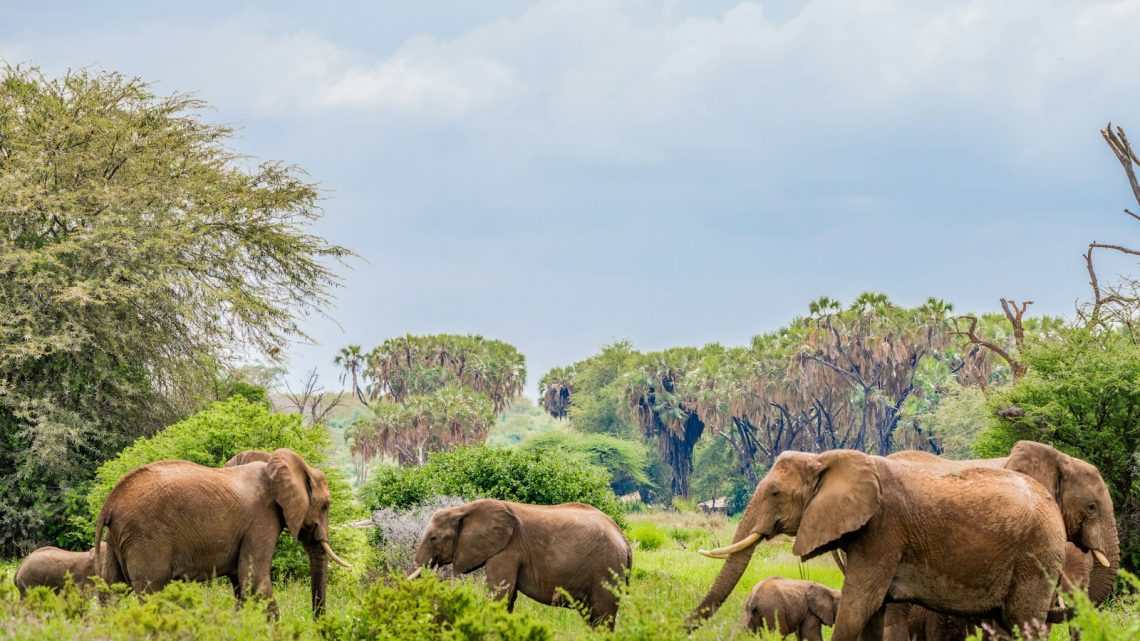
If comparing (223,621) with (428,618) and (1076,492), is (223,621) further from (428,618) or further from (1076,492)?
(1076,492)

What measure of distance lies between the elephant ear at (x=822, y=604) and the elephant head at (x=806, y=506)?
319cm

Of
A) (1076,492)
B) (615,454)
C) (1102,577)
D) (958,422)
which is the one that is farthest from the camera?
(615,454)

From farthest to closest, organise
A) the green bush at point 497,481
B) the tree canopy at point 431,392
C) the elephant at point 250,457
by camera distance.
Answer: the tree canopy at point 431,392 → the green bush at point 497,481 → the elephant at point 250,457

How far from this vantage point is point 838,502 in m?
8.29

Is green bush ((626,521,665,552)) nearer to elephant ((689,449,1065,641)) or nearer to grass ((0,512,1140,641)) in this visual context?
grass ((0,512,1140,641))

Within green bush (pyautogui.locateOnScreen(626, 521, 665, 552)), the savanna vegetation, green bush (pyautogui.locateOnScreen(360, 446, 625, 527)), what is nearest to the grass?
the savanna vegetation

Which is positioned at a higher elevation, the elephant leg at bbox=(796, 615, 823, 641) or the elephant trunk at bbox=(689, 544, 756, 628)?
the elephant trunk at bbox=(689, 544, 756, 628)

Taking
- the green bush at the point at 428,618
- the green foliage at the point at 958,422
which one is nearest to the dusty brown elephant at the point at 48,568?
the green bush at the point at 428,618

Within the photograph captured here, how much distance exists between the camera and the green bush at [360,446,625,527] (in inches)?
696

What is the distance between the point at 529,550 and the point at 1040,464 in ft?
15.0

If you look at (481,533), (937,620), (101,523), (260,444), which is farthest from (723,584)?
(260,444)

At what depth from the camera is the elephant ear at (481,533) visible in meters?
11.0

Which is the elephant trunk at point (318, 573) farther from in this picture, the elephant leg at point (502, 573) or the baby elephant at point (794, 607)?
the baby elephant at point (794, 607)

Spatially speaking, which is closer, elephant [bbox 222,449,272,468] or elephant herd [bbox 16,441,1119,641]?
elephant herd [bbox 16,441,1119,641]
